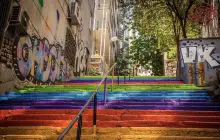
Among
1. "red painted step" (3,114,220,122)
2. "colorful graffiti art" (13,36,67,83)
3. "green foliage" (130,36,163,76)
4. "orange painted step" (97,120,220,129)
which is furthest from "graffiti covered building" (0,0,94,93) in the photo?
"green foliage" (130,36,163,76)

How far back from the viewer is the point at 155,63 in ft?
80.4

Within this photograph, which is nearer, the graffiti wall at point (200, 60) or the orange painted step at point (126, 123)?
the orange painted step at point (126, 123)

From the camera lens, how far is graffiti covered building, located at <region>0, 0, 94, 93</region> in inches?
254

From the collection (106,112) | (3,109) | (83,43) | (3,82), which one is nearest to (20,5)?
(3,82)

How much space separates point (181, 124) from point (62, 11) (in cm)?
933

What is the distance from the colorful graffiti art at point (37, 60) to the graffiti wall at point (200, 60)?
5692 mm

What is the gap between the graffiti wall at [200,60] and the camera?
819cm

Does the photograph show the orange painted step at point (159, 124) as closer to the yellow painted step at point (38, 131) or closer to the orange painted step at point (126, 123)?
the orange painted step at point (126, 123)

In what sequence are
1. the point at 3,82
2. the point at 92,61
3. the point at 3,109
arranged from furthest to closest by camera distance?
the point at 92,61, the point at 3,82, the point at 3,109

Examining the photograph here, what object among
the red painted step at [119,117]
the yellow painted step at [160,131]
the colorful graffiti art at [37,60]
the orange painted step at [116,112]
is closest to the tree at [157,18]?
the colorful graffiti art at [37,60]

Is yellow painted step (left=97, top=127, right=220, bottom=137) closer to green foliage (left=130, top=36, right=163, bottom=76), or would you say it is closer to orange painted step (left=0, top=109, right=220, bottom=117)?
orange painted step (left=0, top=109, right=220, bottom=117)

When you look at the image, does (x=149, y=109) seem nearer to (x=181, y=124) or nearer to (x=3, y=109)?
(x=181, y=124)

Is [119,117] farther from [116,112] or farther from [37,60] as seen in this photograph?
[37,60]

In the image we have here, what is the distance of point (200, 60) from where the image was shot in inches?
341
